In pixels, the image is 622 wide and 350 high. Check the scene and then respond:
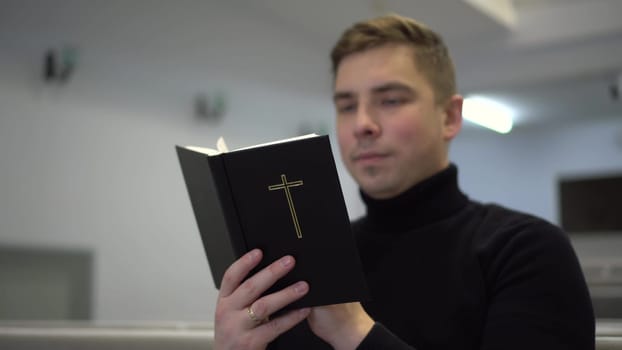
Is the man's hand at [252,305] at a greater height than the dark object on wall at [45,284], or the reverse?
the man's hand at [252,305]

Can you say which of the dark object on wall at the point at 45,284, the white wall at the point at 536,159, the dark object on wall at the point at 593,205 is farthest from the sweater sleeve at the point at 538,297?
the white wall at the point at 536,159

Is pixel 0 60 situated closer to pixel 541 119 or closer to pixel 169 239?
pixel 169 239

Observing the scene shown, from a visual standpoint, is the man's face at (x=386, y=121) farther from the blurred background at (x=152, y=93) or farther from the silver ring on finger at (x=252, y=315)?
the blurred background at (x=152, y=93)

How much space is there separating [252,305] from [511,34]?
492 centimetres

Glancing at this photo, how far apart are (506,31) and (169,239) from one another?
3220 millimetres

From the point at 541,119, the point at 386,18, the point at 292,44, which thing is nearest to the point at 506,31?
the point at 292,44

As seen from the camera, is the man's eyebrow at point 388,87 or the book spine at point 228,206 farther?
the man's eyebrow at point 388,87

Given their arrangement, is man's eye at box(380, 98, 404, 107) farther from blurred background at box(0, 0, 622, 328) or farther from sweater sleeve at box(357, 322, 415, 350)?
blurred background at box(0, 0, 622, 328)

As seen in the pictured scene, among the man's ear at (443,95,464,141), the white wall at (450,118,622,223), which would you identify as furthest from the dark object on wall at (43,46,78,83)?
the white wall at (450,118,622,223)

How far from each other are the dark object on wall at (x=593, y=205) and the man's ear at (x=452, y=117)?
22.8ft

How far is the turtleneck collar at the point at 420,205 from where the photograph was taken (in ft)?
4.22

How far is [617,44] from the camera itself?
537 centimetres

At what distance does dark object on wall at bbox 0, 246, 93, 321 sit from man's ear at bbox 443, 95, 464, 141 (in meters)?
4.11

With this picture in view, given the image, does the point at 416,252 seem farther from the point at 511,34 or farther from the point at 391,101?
the point at 511,34
